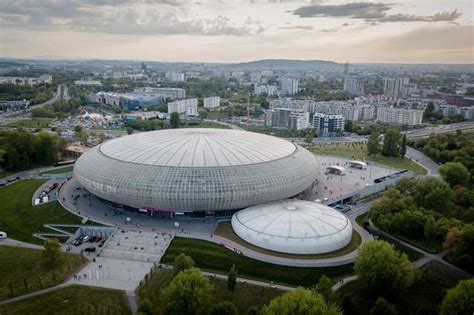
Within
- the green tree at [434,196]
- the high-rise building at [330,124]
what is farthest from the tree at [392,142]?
the green tree at [434,196]

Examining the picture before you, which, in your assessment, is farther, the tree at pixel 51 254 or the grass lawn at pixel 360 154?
the grass lawn at pixel 360 154

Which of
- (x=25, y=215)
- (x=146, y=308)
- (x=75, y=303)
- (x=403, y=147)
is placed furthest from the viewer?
(x=403, y=147)

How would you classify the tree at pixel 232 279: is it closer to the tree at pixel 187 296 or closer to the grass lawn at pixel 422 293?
the tree at pixel 187 296

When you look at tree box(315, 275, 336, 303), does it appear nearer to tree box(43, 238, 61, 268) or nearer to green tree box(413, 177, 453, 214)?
tree box(43, 238, 61, 268)

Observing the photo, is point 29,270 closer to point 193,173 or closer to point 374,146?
point 193,173

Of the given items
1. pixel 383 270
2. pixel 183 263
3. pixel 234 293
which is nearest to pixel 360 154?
pixel 383 270

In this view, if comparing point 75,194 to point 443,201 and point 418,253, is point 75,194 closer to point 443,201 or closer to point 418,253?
point 418,253

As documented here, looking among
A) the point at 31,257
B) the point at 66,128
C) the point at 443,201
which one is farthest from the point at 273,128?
the point at 31,257
